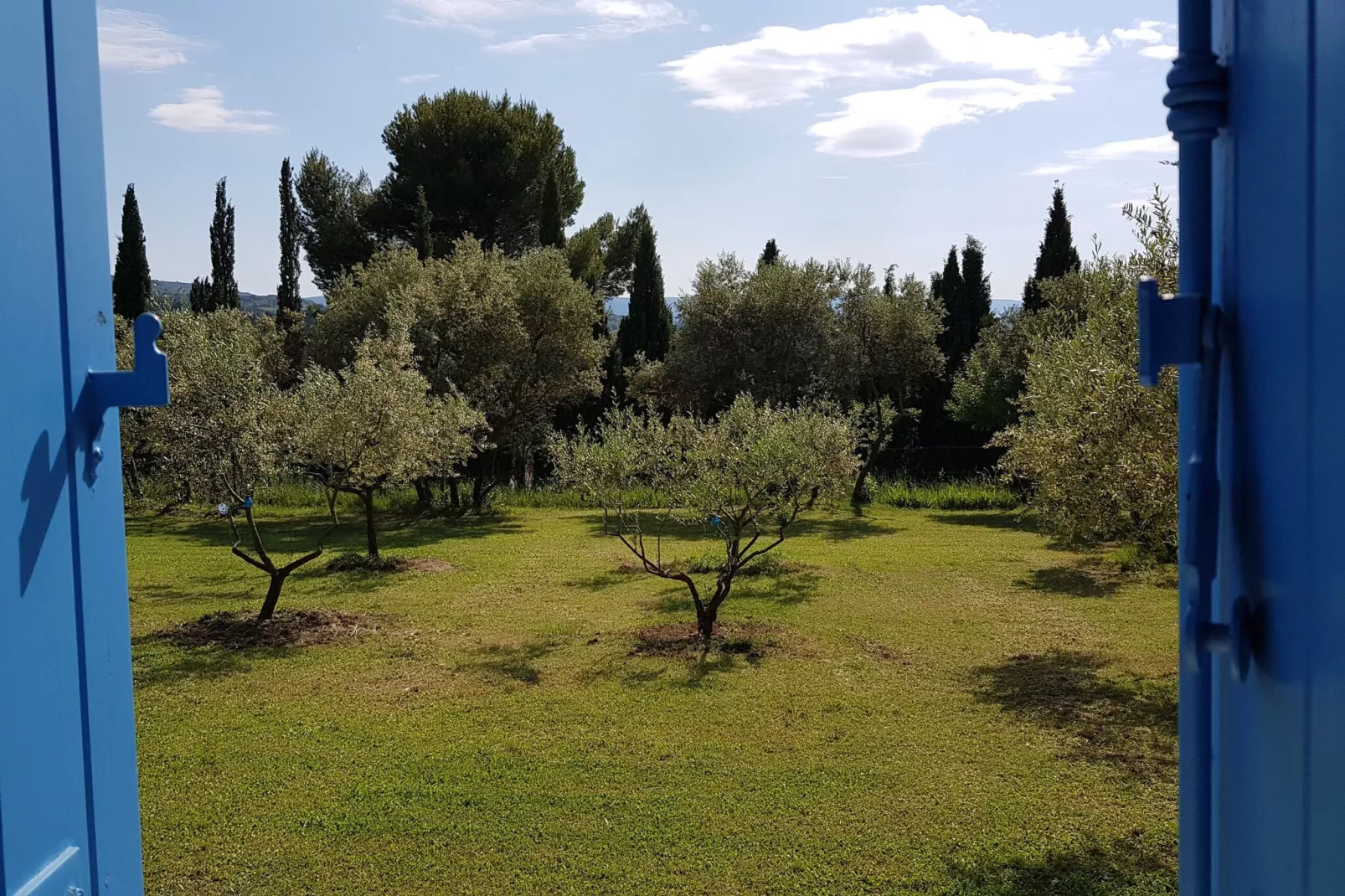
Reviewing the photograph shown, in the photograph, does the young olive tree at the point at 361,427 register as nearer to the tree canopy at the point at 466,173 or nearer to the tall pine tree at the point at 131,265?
the tall pine tree at the point at 131,265

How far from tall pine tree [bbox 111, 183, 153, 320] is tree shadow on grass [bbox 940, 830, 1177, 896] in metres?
29.8

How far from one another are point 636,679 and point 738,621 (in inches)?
103

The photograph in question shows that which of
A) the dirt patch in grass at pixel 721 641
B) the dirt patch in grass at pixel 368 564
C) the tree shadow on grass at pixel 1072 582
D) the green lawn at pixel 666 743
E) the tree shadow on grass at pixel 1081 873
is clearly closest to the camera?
the tree shadow on grass at pixel 1081 873

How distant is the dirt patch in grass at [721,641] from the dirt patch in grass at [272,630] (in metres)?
3.28

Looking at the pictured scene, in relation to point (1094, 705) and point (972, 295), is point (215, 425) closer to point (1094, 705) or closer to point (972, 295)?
point (1094, 705)

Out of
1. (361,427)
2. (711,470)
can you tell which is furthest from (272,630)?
(711,470)

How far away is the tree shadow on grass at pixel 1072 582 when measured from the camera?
45.7ft

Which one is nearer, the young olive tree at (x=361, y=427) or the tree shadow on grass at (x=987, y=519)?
the young olive tree at (x=361, y=427)

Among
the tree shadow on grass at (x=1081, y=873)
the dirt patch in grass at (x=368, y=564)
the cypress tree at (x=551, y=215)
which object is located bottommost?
the tree shadow on grass at (x=1081, y=873)

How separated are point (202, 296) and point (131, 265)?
4475mm

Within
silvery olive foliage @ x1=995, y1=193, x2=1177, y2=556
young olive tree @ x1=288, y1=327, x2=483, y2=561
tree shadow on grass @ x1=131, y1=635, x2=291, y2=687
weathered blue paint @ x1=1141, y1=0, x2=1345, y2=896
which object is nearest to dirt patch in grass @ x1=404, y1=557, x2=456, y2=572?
young olive tree @ x1=288, y1=327, x2=483, y2=561

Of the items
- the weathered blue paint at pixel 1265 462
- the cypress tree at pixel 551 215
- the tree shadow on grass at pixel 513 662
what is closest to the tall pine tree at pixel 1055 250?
the cypress tree at pixel 551 215

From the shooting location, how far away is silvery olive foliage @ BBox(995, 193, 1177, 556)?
23.4ft

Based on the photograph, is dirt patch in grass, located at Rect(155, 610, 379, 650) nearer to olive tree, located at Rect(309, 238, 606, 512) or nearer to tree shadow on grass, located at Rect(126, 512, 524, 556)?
tree shadow on grass, located at Rect(126, 512, 524, 556)
